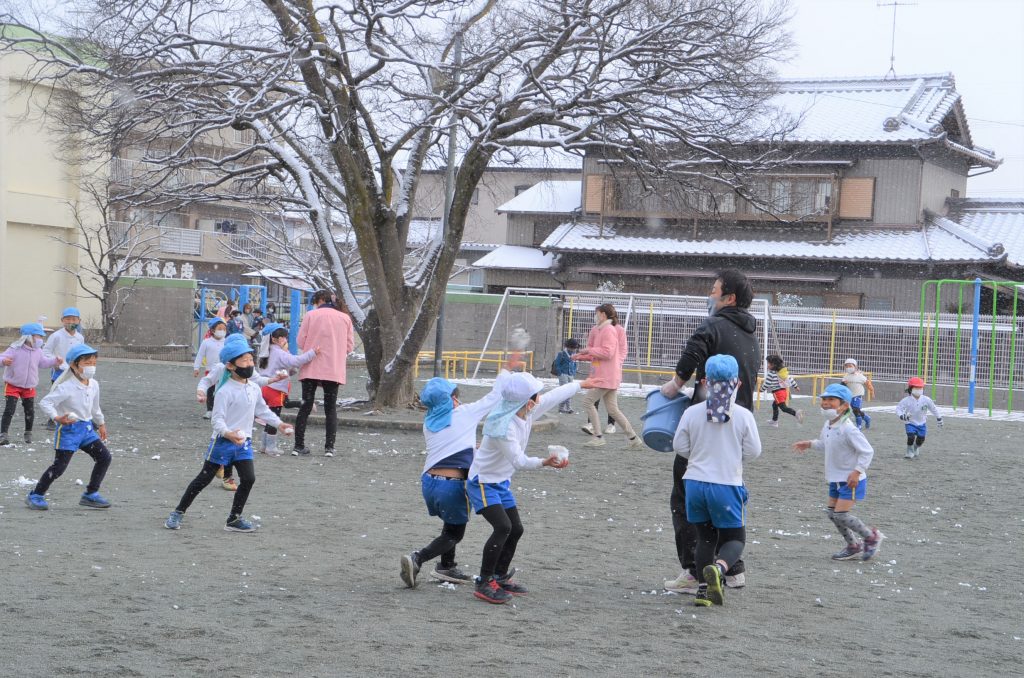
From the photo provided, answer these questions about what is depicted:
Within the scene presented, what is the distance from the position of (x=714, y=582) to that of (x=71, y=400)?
17.3 ft

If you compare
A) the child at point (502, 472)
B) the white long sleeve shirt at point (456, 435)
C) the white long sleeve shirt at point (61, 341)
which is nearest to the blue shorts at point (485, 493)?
the child at point (502, 472)

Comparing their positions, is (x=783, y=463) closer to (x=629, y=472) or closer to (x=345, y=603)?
(x=629, y=472)

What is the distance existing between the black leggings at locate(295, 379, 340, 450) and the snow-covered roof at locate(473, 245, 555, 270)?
87.1ft

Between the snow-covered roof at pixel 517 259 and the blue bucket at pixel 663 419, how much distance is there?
32683mm

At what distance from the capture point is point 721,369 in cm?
614

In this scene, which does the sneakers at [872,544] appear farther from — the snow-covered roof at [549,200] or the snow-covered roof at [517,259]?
the snow-covered roof at [549,200]

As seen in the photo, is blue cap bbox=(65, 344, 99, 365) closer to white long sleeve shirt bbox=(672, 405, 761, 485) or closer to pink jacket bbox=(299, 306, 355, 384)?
pink jacket bbox=(299, 306, 355, 384)

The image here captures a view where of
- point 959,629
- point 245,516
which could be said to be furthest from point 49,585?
point 959,629

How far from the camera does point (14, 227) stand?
33125 mm

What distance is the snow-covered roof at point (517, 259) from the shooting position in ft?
132

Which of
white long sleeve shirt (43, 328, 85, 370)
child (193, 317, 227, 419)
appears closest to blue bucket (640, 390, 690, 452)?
white long sleeve shirt (43, 328, 85, 370)

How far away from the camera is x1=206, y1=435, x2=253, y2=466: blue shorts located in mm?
8180

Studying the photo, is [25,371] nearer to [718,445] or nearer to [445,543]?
[445,543]

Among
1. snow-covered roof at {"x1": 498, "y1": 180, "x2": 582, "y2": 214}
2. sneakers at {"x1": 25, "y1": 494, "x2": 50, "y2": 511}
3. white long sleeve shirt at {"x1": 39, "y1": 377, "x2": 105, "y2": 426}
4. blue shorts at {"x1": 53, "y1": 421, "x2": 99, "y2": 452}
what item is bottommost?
sneakers at {"x1": 25, "y1": 494, "x2": 50, "y2": 511}
